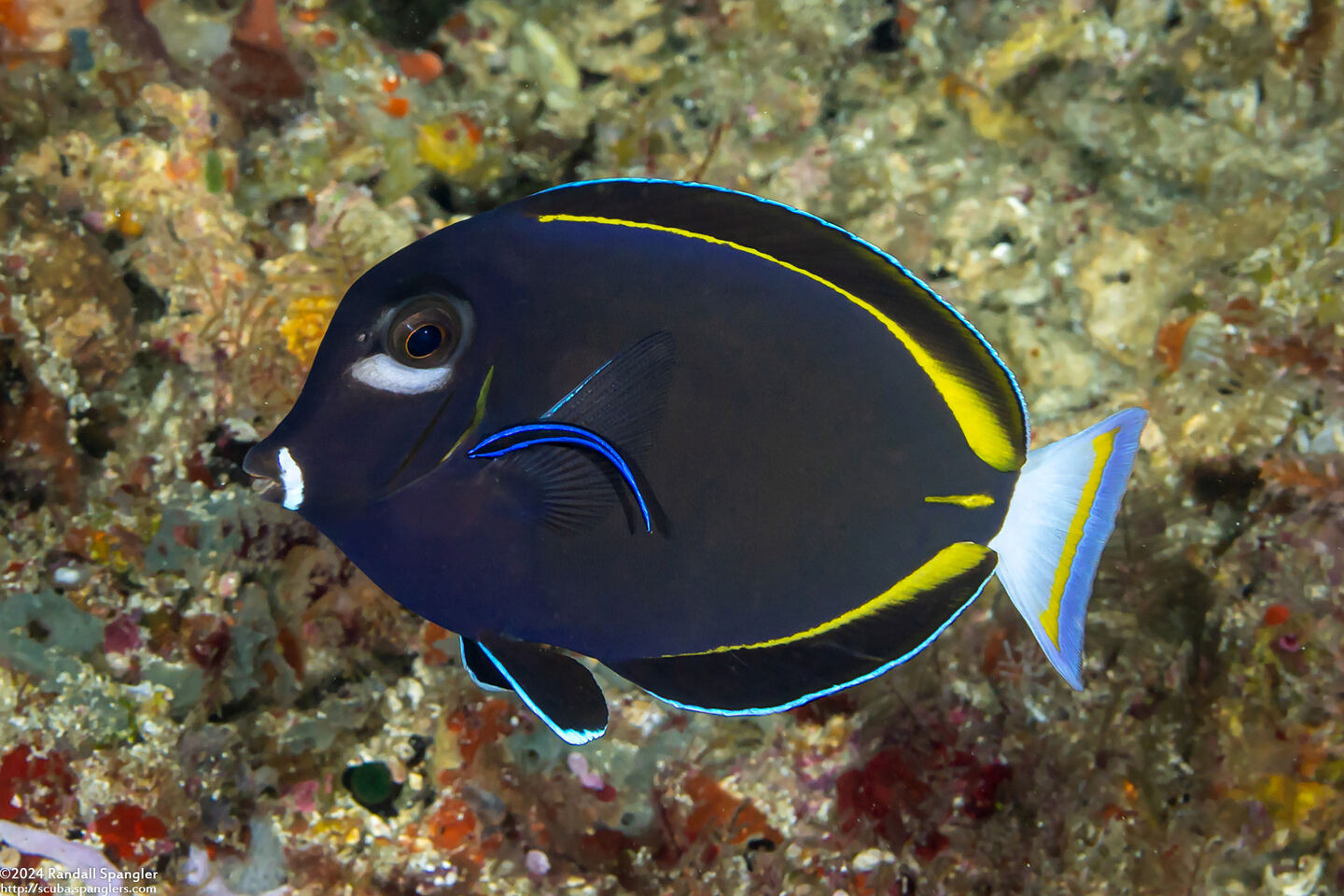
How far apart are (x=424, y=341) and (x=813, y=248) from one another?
63cm

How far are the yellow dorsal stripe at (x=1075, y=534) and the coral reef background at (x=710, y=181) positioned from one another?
0.99 meters

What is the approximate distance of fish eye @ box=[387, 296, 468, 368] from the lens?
3.88ft

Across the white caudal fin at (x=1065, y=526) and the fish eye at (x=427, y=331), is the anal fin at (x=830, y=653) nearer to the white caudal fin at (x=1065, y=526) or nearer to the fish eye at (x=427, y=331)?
the white caudal fin at (x=1065, y=526)

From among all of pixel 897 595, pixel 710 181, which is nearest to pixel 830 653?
pixel 897 595

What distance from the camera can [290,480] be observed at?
1.17 meters

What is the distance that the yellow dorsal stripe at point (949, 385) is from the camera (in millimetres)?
1235

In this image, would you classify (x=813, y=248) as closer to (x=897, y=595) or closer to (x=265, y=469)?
(x=897, y=595)

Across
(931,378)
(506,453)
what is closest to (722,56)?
(931,378)

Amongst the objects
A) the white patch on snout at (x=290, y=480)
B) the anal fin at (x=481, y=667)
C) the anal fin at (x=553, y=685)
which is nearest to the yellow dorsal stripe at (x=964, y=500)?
the anal fin at (x=553, y=685)

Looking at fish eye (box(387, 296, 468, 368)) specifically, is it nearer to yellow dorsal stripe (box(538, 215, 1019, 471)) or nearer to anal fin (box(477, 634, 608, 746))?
yellow dorsal stripe (box(538, 215, 1019, 471))

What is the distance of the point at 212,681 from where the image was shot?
2.25m

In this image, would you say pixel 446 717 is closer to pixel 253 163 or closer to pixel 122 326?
pixel 122 326

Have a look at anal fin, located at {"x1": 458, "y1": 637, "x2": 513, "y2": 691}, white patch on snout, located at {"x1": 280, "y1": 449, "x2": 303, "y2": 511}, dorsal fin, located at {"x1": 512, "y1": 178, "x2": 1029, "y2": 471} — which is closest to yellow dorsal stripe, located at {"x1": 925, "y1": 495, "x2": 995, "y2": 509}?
dorsal fin, located at {"x1": 512, "y1": 178, "x2": 1029, "y2": 471}

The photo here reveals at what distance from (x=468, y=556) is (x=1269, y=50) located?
9.71 feet
